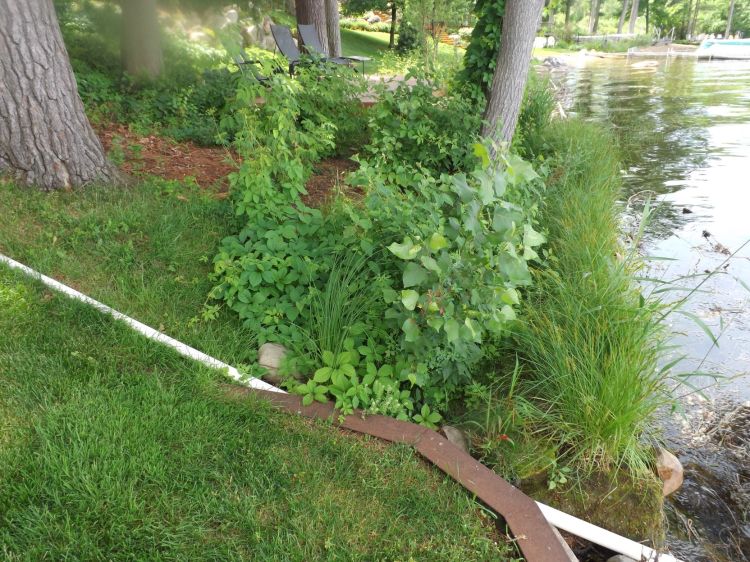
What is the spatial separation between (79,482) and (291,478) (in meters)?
0.76

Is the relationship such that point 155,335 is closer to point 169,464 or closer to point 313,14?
point 169,464

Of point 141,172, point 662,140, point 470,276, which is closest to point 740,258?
point 470,276

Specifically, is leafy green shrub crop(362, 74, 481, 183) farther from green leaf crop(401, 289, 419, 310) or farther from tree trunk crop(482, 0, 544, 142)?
green leaf crop(401, 289, 419, 310)

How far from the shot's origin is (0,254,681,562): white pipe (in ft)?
7.21

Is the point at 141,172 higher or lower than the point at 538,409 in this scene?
higher

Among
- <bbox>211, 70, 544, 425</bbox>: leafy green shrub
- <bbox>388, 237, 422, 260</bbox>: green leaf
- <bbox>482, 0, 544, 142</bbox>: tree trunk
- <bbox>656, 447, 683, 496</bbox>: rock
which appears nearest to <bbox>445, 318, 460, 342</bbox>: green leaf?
<bbox>211, 70, 544, 425</bbox>: leafy green shrub

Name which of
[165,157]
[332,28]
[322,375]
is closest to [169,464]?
[322,375]

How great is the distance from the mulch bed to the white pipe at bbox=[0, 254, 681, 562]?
4.99ft

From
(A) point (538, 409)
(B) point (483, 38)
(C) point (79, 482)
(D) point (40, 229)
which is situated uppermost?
(B) point (483, 38)

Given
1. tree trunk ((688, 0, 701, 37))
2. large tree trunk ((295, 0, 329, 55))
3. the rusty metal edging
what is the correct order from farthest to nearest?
1. tree trunk ((688, 0, 701, 37))
2. large tree trunk ((295, 0, 329, 55))
3. the rusty metal edging

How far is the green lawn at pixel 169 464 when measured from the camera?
1.87 meters

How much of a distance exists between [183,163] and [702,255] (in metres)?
5.02

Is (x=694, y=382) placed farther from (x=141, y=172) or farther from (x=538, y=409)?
(x=141, y=172)

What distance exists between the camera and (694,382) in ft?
11.8
